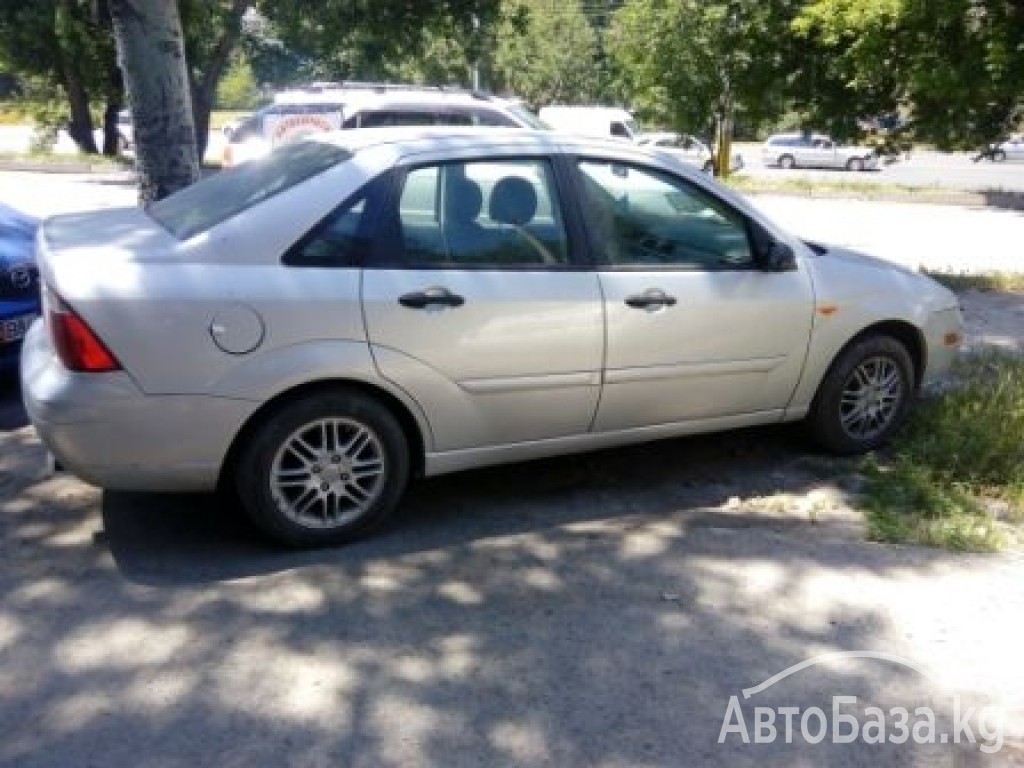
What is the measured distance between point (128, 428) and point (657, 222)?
2.29 metres

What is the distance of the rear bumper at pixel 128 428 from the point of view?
347 cm

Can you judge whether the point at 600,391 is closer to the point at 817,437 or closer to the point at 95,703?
the point at 817,437

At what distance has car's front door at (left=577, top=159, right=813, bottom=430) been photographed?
166 inches

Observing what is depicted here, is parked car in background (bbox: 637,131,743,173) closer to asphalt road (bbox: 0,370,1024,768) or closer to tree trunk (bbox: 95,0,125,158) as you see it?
tree trunk (bbox: 95,0,125,158)

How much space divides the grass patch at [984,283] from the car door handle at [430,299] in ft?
20.9

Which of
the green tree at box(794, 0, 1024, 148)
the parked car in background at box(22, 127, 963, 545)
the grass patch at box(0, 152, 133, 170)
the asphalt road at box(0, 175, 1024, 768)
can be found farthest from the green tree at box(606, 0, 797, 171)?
the grass patch at box(0, 152, 133, 170)

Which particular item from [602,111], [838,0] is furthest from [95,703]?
[602,111]

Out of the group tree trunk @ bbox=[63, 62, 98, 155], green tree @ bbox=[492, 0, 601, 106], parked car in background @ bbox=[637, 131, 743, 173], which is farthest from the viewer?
green tree @ bbox=[492, 0, 601, 106]

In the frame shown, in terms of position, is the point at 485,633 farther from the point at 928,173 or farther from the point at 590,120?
the point at 928,173

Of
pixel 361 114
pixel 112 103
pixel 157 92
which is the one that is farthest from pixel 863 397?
pixel 112 103

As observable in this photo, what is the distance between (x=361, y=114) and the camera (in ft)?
49.0

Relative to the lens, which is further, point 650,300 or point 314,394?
point 650,300

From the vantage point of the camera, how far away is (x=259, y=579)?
12.0 ft

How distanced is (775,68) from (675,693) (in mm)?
8861
